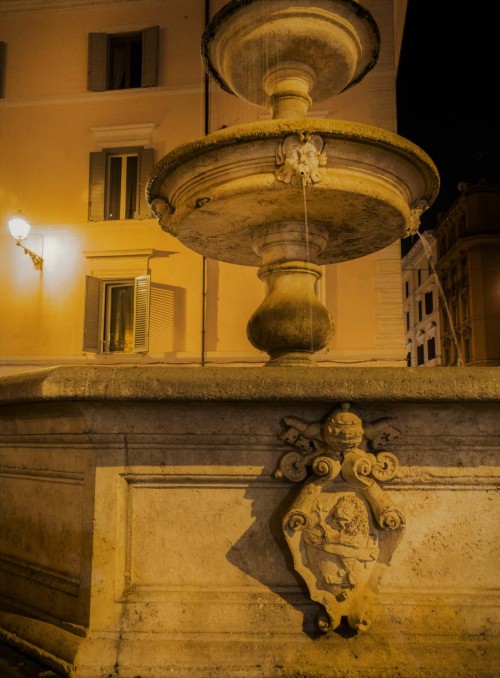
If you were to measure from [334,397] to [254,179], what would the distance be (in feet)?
5.54

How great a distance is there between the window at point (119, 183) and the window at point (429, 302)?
2988cm

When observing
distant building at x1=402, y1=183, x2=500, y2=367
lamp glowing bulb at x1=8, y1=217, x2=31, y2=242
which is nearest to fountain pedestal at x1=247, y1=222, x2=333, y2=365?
lamp glowing bulb at x1=8, y1=217, x2=31, y2=242

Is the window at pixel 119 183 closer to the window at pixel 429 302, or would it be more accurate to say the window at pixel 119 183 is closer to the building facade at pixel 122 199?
the building facade at pixel 122 199

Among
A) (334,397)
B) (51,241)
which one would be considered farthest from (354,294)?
(334,397)

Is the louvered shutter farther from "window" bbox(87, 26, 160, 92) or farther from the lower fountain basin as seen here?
the lower fountain basin

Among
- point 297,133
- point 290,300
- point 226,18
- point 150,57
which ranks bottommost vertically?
point 290,300

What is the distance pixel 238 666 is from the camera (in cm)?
212

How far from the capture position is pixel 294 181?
3.33 m

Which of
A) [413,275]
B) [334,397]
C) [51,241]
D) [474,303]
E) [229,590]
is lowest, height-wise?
[229,590]

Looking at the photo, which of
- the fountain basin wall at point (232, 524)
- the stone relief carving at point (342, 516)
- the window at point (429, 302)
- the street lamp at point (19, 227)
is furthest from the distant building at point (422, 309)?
the stone relief carving at point (342, 516)

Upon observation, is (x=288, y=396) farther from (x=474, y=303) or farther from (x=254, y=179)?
(x=474, y=303)

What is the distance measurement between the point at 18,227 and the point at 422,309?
3332cm

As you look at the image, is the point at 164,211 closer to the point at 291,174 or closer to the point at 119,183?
the point at 291,174

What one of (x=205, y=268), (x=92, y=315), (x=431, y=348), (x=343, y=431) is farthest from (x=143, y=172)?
(x=431, y=348)
